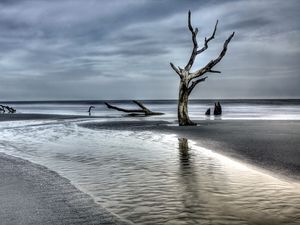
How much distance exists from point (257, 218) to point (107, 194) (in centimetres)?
235

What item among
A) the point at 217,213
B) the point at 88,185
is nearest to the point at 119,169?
the point at 88,185

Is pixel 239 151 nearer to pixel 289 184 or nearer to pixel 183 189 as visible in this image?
pixel 289 184

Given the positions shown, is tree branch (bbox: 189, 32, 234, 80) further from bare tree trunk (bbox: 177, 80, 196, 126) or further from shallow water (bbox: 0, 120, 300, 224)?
shallow water (bbox: 0, 120, 300, 224)

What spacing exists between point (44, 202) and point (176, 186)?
226cm

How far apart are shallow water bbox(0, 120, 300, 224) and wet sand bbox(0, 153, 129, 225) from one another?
0.26 meters

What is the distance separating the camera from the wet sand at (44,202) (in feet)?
14.8

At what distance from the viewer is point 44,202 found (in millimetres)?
5297

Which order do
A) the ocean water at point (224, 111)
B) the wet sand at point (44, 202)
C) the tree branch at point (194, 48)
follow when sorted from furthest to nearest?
the ocean water at point (224, 111) → the tree branch at point (194, 48) → the wet sand at point (44, 202)

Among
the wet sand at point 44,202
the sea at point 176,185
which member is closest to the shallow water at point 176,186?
the sea at point 176,185

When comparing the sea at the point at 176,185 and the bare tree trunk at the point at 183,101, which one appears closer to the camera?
the sea at the point at 176,185

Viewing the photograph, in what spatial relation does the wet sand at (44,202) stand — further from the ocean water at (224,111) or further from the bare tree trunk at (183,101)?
the ocean water at (224,111)

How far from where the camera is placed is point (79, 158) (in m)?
9.90

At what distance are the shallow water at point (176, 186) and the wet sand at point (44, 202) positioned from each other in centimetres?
26

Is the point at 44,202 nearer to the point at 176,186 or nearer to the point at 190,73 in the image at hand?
the point at 176,186
